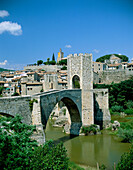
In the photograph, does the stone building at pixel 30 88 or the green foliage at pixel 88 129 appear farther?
the stone building at pixel 30 88

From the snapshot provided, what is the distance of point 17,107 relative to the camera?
35.6 ft

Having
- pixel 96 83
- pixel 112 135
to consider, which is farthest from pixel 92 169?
pixel 96 83

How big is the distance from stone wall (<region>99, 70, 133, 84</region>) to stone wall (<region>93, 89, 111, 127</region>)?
20723mm

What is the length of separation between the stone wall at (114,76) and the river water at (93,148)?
24166 millimetres

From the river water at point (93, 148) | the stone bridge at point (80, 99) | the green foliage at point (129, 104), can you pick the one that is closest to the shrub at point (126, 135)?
the river water at point (93, 148)

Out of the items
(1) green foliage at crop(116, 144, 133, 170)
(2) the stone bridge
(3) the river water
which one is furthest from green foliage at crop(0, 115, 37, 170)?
(3) the river water

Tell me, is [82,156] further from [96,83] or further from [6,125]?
[96,83]

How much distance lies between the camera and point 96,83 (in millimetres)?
40906

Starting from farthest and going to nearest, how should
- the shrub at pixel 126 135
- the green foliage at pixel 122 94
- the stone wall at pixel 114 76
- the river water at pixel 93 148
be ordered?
the stone wall at pixel 114 76 → the green foliage at pixel 122 94 → the shrub at pixel 126 135 → the river water at pixel 93 148

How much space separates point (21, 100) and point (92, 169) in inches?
242

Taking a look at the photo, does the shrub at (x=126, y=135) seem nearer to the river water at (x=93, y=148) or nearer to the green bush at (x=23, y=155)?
the river water at (x=93, y=148)

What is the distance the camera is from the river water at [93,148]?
1360 cm

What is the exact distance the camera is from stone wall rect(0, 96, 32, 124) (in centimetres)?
1016

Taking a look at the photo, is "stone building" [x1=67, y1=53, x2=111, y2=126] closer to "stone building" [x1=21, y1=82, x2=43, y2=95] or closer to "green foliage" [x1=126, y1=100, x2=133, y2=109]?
"green foliage" [x1=126, y1=100, x2=133, y2=109]
